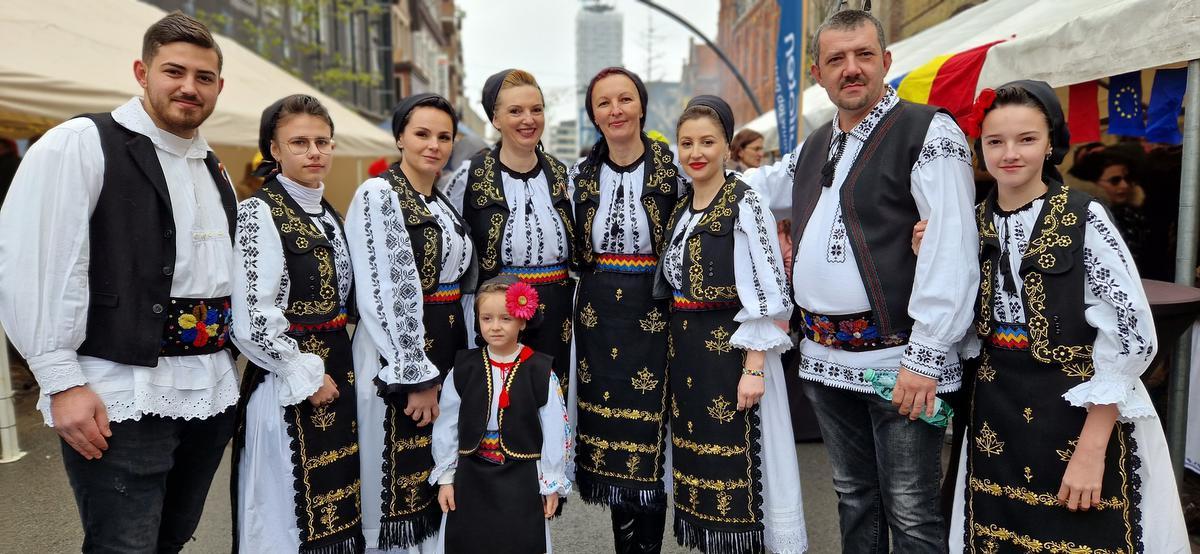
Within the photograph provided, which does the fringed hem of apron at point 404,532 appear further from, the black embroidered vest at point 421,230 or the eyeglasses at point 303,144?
the eyeglasses at point 303,144

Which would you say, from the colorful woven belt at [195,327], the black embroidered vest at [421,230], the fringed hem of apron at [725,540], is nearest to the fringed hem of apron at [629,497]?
the fringed hem of apron at [725,540]

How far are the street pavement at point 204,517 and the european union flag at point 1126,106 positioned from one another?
2341mm

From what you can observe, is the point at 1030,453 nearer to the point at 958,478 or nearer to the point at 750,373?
the point at 958,478

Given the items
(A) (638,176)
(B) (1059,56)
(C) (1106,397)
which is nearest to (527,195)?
(A) (638,176)

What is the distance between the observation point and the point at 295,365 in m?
2.34

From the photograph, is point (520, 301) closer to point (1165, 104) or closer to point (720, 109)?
point (720, 109)

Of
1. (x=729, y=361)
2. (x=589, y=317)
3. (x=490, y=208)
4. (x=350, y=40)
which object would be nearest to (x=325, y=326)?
(x=490, y=208)

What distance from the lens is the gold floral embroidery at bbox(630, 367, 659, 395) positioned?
282 centimetres

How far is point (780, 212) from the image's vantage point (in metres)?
2.92

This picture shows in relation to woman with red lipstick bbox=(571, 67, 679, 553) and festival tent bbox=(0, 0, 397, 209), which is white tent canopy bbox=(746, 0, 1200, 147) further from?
festival tent bbox=(0, 0, 397, 209)

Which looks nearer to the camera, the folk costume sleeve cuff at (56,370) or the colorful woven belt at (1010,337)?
the folk costume sleeve cuff at (56,370)

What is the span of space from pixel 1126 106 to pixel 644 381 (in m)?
2.62

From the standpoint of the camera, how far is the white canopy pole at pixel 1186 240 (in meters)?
2.78

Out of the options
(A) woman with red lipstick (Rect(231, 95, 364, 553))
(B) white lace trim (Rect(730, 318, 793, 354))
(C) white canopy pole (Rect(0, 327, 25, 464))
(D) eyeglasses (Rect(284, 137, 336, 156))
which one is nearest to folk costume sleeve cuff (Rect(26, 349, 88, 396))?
(A) woman with red lipstick (Rect(231, 95, 364, 553))
